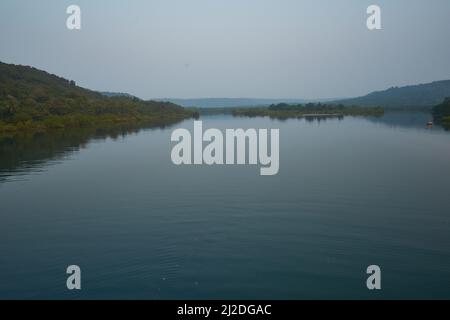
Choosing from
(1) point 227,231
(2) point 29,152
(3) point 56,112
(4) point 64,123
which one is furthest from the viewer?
(3) point 56,112

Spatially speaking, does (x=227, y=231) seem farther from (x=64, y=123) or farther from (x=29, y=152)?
(x=64, y=123)

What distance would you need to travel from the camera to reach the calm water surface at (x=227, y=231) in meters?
8.85

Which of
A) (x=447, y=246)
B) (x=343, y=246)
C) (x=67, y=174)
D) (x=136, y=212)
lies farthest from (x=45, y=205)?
(x=447, y=246)

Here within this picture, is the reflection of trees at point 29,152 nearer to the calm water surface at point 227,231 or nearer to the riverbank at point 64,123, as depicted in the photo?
the calm water surface at point 227,231

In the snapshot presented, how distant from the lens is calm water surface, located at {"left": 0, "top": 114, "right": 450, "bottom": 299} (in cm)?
885

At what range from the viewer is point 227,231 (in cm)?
1192

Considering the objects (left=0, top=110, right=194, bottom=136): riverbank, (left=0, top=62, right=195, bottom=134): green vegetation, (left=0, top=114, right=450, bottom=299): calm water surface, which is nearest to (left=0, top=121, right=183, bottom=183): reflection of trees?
(left=0, top=114, right=450, bottom=299): calm water surface

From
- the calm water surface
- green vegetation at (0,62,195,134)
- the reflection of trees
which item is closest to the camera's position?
the calm water surface

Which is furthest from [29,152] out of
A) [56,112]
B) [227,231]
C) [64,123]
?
[56,112]

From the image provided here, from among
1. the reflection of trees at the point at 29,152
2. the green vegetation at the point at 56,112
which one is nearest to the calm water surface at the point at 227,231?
the reflection of trees at the point at 29,152

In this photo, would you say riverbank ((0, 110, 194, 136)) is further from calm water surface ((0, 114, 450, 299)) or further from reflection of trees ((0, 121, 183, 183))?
calm water surface ((0, 114, 450, 299))

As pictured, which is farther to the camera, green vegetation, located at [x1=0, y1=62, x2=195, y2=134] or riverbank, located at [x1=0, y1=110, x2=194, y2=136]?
green vegetation, located at [x1=0, y1=62, x2=195, y2=134]

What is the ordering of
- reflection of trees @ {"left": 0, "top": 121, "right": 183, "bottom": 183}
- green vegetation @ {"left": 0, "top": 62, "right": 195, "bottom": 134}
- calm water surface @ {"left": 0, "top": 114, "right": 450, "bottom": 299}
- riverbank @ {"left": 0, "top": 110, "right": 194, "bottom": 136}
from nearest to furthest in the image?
calm water surface @ {"left": 0, "top": 114, "right": 450, "bottom": 299} → reflection of trees @ {"left": 0, "top": 121, "right": 183, "bottom": 183} → riverbank @ {"left": 0, "top": 110, "right": 194, "bottom": 136} → green vegetation @ {"left": 0, "top": 62, "right": 195, "bottom": 134}
